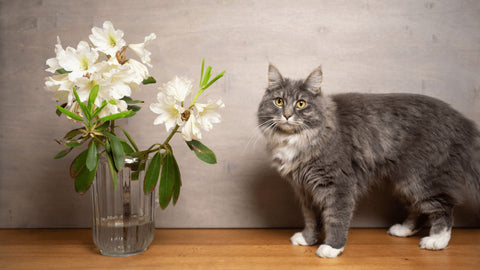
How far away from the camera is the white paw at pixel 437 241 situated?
1.45 m

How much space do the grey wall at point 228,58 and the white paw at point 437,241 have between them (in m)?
0.27

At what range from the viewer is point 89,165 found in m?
1.17

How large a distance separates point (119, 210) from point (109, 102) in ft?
1.32

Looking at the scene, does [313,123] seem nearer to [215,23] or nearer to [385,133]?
[385,133]

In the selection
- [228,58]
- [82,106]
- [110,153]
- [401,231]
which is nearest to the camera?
[82,106]

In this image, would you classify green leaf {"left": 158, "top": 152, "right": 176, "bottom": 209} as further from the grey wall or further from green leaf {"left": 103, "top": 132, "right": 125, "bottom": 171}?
the grey wall

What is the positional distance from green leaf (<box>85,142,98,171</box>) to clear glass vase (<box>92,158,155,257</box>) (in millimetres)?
124

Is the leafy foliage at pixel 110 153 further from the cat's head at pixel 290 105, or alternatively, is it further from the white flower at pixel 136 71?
the cat's head at pixel 290 105

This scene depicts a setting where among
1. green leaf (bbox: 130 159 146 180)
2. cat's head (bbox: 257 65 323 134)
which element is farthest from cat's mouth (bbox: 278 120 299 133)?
green leaf (bbox: 130 159 146 180)

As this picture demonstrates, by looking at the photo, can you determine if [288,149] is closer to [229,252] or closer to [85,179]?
[229,252]

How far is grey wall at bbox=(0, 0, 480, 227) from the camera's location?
1.71 metres

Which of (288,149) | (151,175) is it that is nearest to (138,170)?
(151,175)

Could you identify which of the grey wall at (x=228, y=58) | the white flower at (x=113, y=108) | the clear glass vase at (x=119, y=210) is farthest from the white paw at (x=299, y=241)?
the white flower at (x=113, y=108)

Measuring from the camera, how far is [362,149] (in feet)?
4.86
